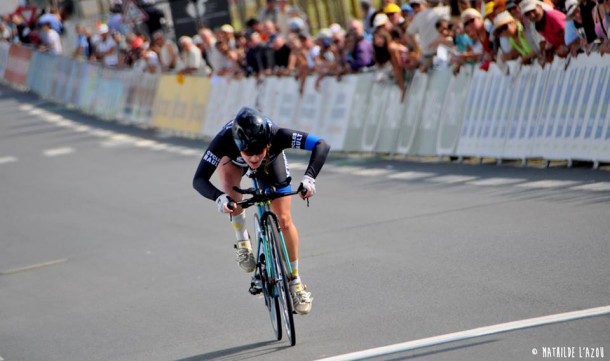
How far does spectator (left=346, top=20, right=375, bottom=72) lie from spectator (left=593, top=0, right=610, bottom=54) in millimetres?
6078

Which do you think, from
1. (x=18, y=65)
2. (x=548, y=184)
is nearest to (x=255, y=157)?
(x=548, y=184)

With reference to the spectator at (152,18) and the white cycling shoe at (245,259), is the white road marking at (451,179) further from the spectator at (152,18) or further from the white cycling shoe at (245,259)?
the spectator at (152,18)

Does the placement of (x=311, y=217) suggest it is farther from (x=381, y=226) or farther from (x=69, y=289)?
(x=69, y=289)

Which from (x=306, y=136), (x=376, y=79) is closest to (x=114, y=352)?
(x=306, y=136)

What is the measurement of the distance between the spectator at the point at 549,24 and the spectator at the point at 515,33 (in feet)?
1.37

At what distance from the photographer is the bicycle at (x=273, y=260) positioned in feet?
26.6

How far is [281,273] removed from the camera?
26.6ft

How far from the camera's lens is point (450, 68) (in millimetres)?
17609

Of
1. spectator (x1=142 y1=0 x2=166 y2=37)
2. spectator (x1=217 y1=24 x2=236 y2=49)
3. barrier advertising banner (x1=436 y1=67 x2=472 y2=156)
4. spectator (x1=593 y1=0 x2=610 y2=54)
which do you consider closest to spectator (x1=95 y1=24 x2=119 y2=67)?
spectator (x1=142 y1=0 x2=166 y2=37)

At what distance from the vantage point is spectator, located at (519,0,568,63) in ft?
47.9

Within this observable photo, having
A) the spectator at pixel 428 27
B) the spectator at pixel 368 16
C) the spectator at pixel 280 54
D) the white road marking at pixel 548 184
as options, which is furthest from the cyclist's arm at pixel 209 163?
the spectator at pixel 280 54

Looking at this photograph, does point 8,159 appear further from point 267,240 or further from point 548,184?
point 267,240

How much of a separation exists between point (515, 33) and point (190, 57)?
1339 cm

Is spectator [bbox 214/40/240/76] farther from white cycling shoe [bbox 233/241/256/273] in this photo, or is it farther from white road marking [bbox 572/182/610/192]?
white cycling shoe [bbox 233/241/256/273]
